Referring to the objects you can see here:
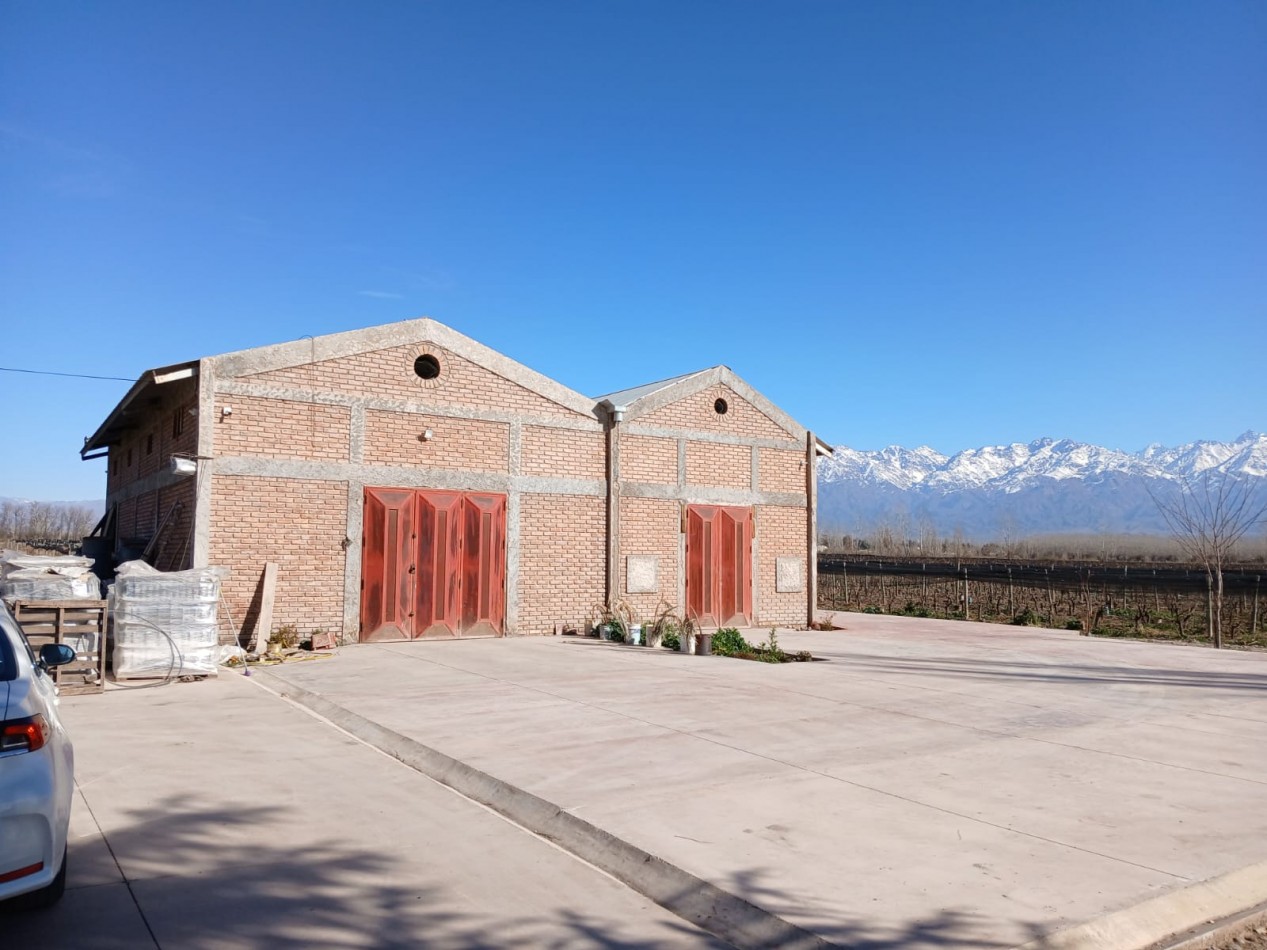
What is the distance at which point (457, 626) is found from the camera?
1605 cm

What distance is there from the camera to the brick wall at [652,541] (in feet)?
59.3

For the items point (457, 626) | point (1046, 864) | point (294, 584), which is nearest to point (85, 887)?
point (1046, 864)

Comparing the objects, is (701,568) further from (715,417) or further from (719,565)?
(715,417)

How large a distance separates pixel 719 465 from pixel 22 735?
16.6 metres

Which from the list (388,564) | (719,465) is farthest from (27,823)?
(719,465)

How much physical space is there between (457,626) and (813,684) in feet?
23.2

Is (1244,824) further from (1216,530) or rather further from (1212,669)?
(1216,530)

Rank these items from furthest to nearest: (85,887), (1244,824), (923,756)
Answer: (923,756)
(1244,824)
(85,887)

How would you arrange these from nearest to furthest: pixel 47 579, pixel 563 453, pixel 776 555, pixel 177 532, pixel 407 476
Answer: pixel 47 579
pixel 177 532
pixel 407 476
pixel 563 453
pixel 776 555

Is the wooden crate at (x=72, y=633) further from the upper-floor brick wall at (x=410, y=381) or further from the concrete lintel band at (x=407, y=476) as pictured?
the upper-floor brick wall at (x=410, y=381)

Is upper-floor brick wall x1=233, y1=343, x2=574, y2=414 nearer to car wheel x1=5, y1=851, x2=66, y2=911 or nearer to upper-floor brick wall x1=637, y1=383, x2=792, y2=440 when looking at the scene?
upper-floor brick wall x1=637, y1=383, x2=792, y2=440

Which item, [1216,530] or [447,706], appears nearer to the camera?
[447,706]

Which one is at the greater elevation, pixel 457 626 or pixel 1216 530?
pixel 1216 530

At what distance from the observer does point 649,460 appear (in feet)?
61.1
